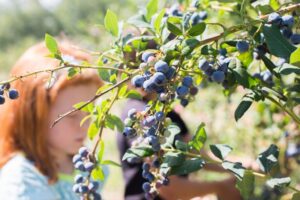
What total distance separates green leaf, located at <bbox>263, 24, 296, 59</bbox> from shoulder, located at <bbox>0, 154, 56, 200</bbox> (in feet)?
3.73

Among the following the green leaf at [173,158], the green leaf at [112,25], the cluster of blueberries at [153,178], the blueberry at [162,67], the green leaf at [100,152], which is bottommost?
the cluster of blueberries at [153,178]

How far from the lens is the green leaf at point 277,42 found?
2.77ft

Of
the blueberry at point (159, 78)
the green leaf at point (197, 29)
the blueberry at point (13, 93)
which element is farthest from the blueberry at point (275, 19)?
the blueberry at point (13, 93)

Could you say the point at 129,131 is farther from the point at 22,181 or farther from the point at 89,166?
the point at 22,181

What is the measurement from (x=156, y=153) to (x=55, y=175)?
1.07m

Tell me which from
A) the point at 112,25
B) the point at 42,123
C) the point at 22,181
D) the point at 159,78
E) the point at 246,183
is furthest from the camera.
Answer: the point at 42,123

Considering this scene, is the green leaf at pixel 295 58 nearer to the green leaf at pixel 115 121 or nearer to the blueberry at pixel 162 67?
the blueberry at pixel 162 67

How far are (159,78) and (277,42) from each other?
22 centimetres

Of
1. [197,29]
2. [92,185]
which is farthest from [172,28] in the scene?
[92,185]

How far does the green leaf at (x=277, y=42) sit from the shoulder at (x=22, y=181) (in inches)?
44.7

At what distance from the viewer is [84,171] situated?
3.30ft

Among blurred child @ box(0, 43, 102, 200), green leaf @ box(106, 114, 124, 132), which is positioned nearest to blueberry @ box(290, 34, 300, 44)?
green leaf @ box(106, 114, 124, 132)

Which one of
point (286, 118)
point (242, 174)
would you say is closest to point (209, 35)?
point (242, 174)

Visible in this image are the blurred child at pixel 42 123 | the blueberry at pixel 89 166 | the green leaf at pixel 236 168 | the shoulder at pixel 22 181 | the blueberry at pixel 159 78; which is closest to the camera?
the blueberry at pixel 159 78
